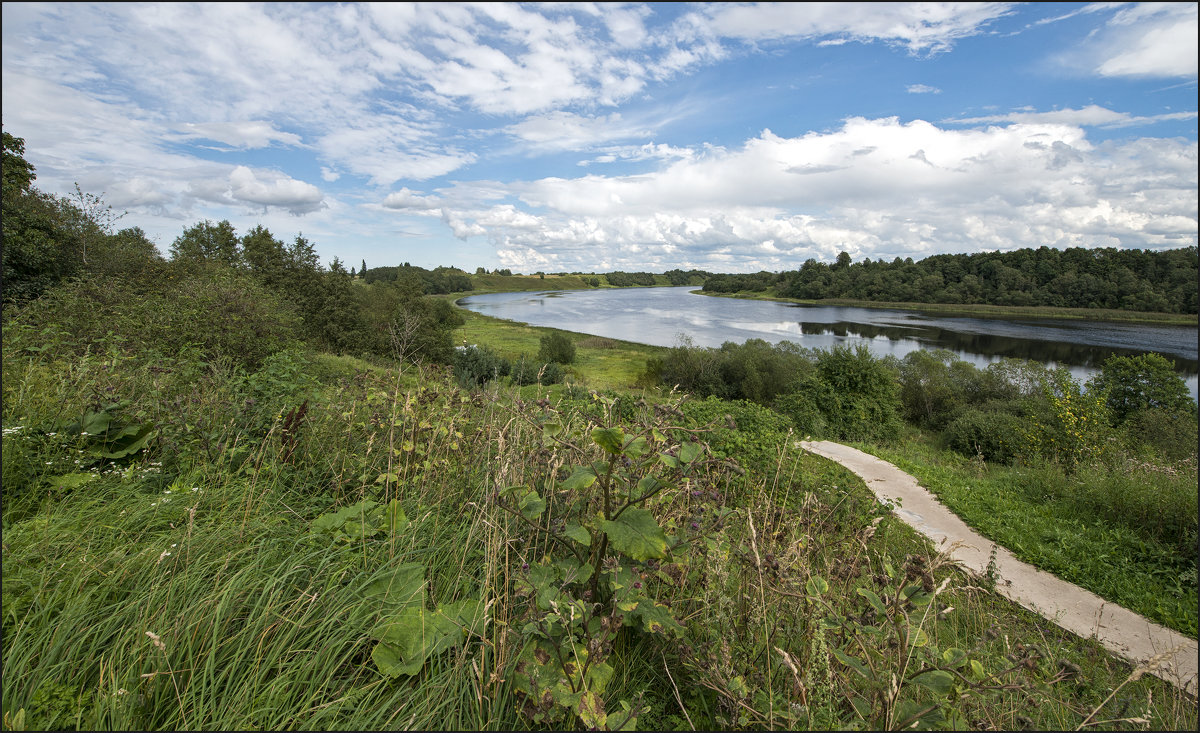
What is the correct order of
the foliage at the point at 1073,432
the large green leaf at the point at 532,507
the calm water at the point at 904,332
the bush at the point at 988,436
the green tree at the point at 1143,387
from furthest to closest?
the calm water at the point at 904,332, the green tree at the point at 1143,387, the bush at the point at 988,436, the foliage at the point at 1073,432, the large green leaf at the point at 532,507

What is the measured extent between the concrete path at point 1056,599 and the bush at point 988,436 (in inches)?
697

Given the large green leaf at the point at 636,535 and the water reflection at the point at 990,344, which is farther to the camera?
the water reflection at the point at 990,344

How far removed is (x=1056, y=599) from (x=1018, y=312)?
105 metres

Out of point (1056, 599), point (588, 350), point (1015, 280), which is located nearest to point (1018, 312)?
point (1015, 280)

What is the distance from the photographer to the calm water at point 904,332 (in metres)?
52.2

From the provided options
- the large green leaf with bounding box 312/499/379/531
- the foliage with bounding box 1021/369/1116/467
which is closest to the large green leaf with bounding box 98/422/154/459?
the large green leaf with bounding box 312/499/379/531

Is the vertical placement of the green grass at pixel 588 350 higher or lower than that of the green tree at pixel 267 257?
lower

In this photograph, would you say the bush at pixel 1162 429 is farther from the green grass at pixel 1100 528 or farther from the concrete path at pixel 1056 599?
the concrete path at pixel 1056 599

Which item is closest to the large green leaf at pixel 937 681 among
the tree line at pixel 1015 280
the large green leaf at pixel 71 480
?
the large green leaf at pixel 71 480

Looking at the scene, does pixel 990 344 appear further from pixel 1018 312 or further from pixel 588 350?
pixel 588 350

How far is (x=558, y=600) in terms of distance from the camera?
1.87 m

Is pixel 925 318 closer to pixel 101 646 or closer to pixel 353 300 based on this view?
pixel 353 300

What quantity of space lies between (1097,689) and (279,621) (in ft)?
18.7

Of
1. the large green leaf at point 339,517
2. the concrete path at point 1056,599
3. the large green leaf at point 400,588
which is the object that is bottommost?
the concrete path at point 1056,599
